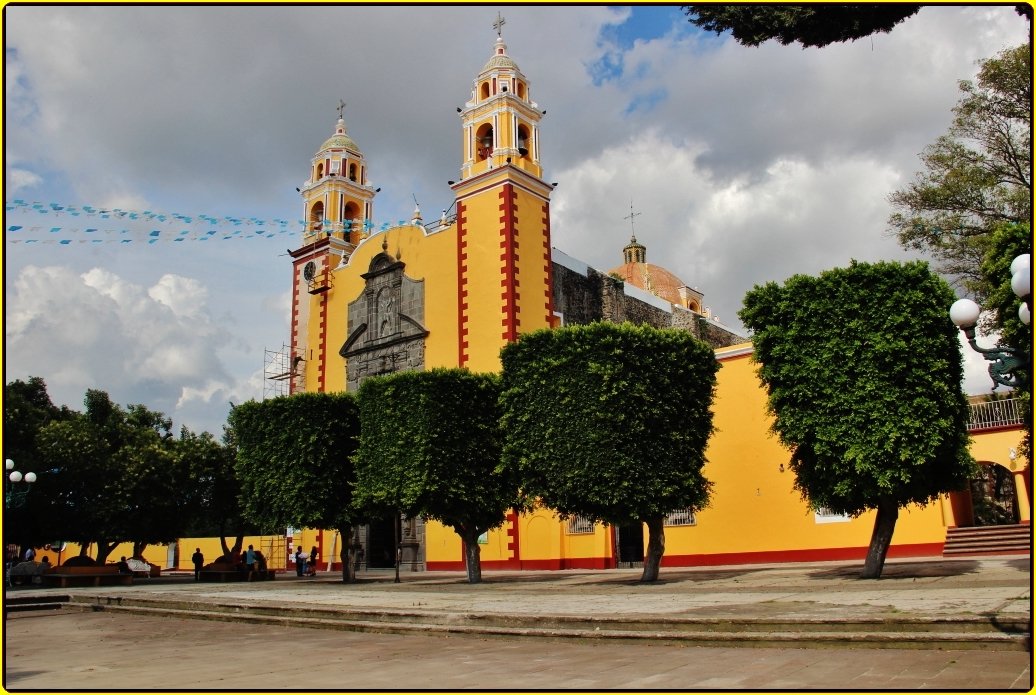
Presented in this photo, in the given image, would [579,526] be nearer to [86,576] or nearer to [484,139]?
[484,139]

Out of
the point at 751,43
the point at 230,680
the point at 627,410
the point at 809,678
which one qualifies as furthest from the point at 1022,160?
the point at 230,680

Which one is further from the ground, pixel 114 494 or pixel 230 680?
pixel 114 494

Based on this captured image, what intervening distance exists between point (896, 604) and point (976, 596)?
1.31 meters

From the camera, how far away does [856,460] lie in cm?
1520

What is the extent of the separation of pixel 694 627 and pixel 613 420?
344 inches

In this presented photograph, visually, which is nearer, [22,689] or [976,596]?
[22,689]

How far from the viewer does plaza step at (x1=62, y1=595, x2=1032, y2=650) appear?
26.1 ft

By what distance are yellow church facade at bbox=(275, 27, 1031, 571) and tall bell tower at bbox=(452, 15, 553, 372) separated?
0.06 m

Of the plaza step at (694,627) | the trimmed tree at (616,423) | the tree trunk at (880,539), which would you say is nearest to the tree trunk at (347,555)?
the trimmed tree at (616,423)

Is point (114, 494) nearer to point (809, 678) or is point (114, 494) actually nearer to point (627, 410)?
point (627, 410)

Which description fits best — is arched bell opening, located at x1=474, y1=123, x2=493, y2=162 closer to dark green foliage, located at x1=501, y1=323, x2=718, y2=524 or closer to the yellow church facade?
the yellow church facade

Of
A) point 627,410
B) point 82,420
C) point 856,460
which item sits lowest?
point 856,460

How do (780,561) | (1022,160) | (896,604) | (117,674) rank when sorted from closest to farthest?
(117,674) < (896,604) < (1022,160) < (780,561)

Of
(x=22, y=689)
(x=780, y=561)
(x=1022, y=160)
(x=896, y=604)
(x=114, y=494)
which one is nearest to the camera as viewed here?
(x=22, y=689)
